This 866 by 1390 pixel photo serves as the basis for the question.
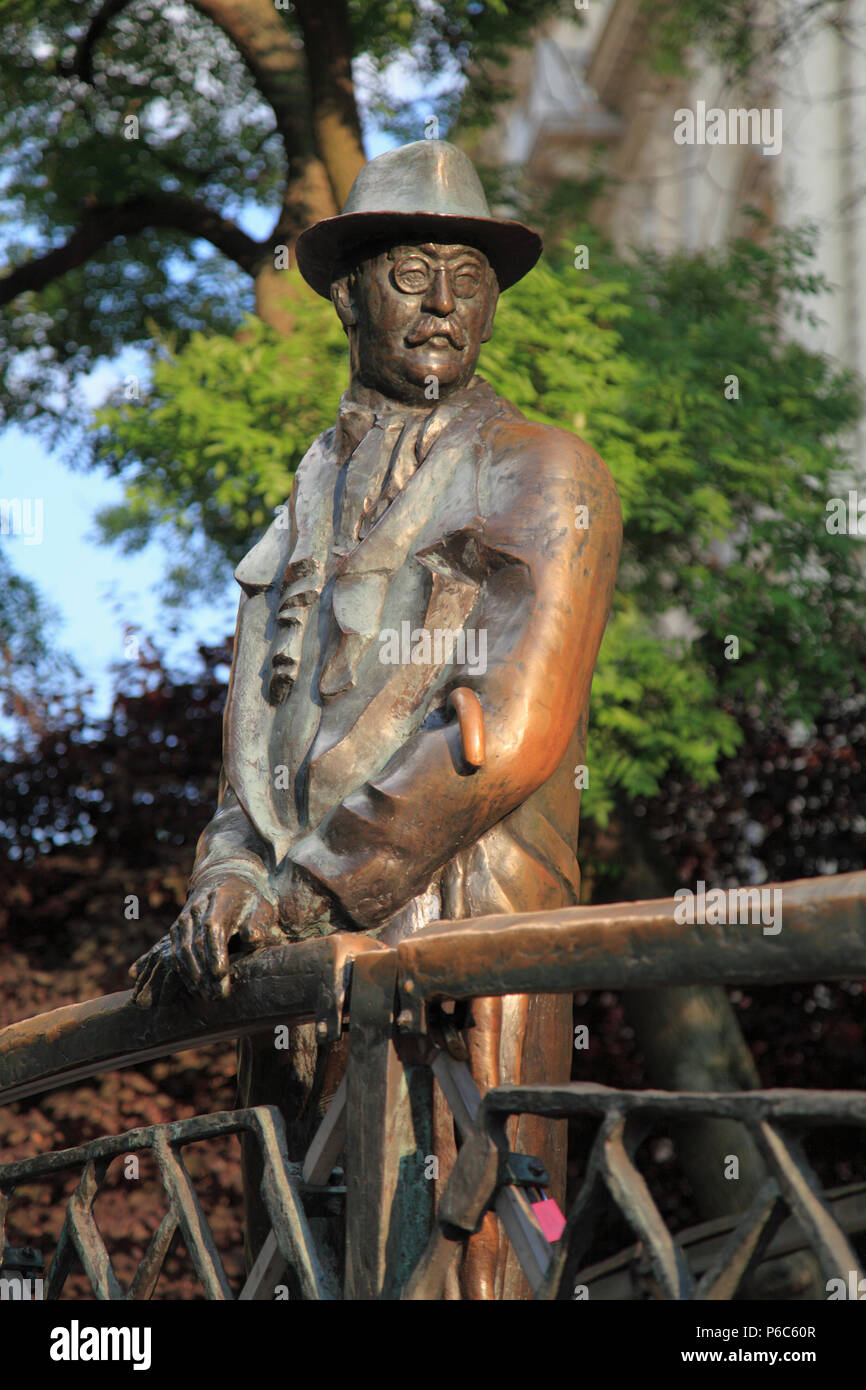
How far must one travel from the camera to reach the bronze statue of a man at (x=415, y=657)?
2.66 metres

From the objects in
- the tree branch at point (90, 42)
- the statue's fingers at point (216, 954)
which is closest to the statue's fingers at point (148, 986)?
the statue's fingers at point (216, 954)

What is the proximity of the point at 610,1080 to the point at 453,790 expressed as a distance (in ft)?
17.7

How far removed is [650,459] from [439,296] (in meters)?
4.22

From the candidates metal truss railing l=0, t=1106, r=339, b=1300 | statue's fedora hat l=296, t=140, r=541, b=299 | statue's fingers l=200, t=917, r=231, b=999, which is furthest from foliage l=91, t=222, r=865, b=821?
metal truss railing l=0, t=1106, r=339, b=1300

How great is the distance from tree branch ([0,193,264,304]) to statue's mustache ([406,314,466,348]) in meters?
6.35

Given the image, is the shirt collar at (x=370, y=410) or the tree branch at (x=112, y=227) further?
the tree branch at (x=112, y=227)

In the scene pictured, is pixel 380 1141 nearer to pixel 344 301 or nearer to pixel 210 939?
pixel 210 939

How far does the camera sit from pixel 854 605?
789cm

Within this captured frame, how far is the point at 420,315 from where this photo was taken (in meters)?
3.23

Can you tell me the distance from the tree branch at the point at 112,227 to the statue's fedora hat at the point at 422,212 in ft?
20.4

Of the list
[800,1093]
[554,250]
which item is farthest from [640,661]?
[800,1093]

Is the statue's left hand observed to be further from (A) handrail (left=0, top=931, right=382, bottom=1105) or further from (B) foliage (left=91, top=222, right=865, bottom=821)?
(B) foliage (left=91, top=222, right=865, bottom=821)

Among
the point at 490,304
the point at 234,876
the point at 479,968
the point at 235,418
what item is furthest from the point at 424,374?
the point at 235,418

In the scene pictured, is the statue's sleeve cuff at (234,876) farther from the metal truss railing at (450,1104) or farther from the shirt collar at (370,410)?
the shirt collar at (370,410)
